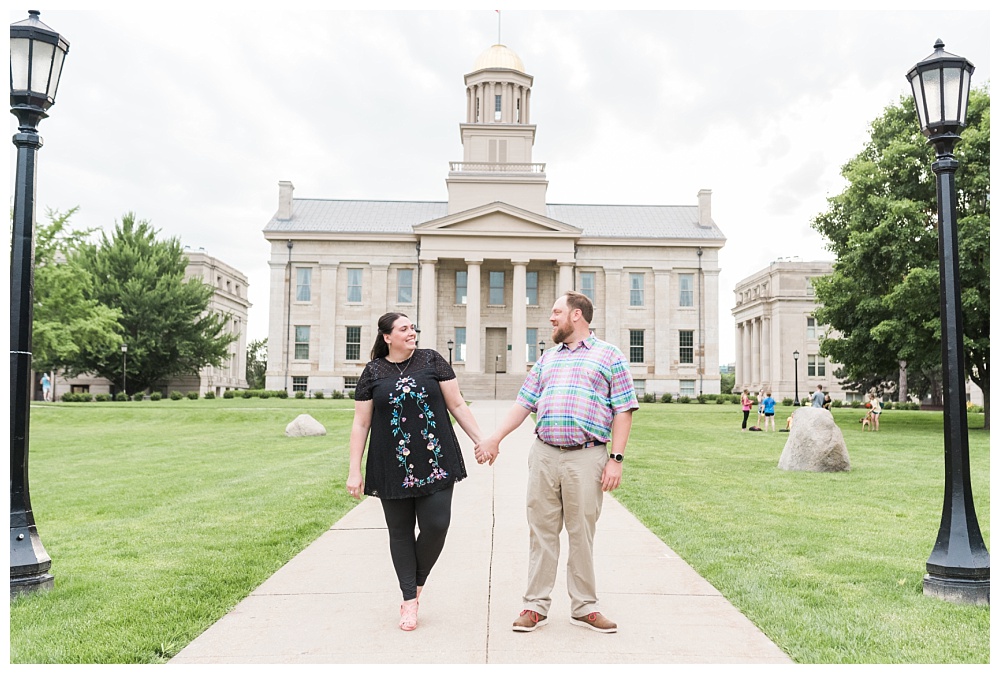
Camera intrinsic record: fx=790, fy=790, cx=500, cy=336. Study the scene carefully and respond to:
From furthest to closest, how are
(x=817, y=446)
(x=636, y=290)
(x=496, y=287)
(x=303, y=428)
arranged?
(x=636, y=290) → (x=496, y=287) → (x=303, y=428) → (x=817, y=446)

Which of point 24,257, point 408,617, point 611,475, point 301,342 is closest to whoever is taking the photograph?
point 611,475

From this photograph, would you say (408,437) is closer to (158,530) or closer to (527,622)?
(527,622)

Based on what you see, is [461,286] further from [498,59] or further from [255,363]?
[255,363]

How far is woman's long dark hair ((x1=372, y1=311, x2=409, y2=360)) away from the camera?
5.34m

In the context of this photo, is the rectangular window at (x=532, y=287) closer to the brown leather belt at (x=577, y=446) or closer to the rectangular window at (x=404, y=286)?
the rectangular window at (x=404, y=286)

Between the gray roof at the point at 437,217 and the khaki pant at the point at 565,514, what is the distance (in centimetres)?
5502

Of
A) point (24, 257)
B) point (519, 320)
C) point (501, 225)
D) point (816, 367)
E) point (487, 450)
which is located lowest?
point (487, 450)

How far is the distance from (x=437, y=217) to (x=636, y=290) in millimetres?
16790

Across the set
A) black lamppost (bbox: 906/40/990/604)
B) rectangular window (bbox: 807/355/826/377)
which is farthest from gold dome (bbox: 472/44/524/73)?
black lamppost (bbox: 906/40/990/604)

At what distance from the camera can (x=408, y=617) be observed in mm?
5141

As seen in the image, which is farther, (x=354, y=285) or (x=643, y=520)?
(x=354, y=285)

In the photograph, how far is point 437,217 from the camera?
63.2 metres

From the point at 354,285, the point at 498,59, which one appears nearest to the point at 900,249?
the point at 498,59

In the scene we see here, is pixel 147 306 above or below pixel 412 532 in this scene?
above
